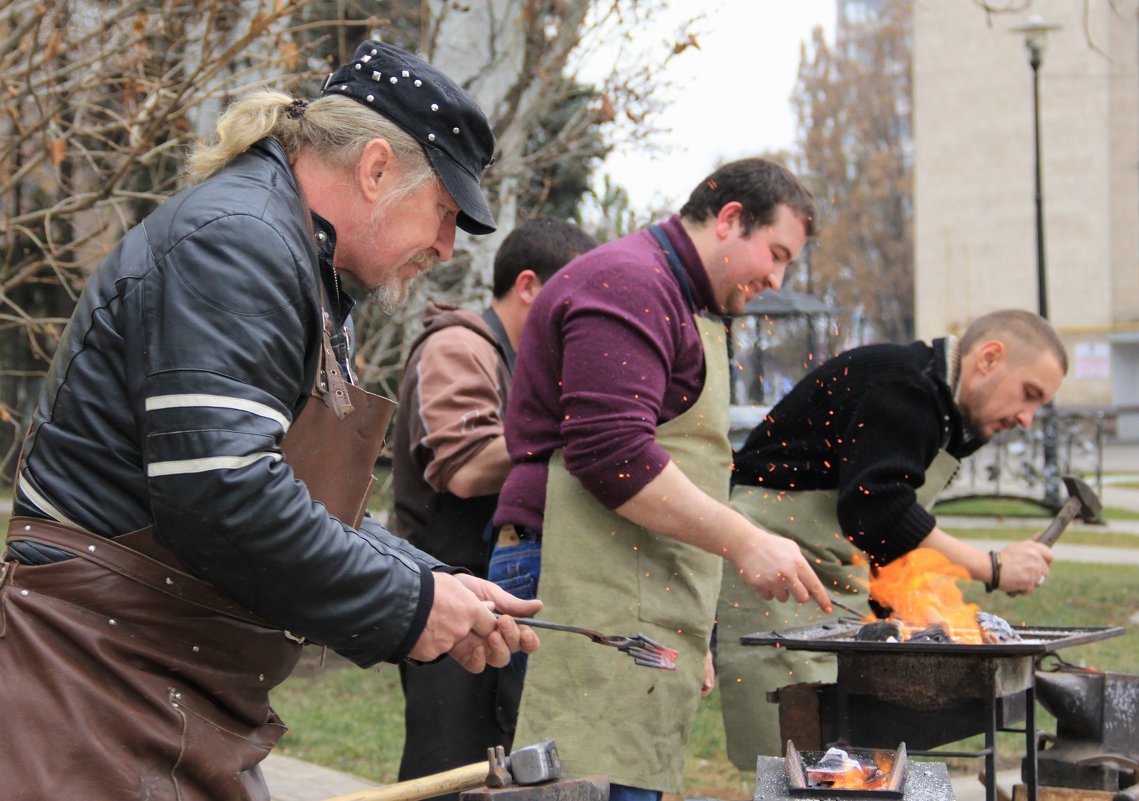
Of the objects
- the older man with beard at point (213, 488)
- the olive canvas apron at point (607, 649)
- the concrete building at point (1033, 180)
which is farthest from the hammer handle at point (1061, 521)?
the concrete building at point (1033, 180)

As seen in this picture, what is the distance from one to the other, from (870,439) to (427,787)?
194cm

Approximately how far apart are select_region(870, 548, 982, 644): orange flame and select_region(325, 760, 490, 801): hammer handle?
6.04 feet

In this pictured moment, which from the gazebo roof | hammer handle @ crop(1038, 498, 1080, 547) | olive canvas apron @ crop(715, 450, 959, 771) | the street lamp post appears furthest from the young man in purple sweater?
the street lamp post

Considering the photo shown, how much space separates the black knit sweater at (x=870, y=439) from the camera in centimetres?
379

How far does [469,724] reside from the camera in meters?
3.88

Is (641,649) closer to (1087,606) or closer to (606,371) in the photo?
(606,371)

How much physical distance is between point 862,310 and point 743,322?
3420cm

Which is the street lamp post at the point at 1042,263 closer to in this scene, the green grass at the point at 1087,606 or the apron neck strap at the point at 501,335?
the green grass at the point at 1087,606

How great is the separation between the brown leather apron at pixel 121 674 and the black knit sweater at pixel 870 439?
2.11 metres

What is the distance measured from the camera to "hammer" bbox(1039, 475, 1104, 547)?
4426 millimetres

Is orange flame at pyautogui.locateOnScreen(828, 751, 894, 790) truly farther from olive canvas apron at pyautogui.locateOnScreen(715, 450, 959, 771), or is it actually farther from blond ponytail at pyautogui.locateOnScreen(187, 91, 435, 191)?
blond ponytail at pyautogui.locateOnScreen(187, 91, 435, 191)

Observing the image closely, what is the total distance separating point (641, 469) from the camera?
308 centimetres

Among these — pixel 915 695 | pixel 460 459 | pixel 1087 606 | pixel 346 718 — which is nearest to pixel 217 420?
pixel 460 459

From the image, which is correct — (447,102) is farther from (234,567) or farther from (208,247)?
(234,567)
